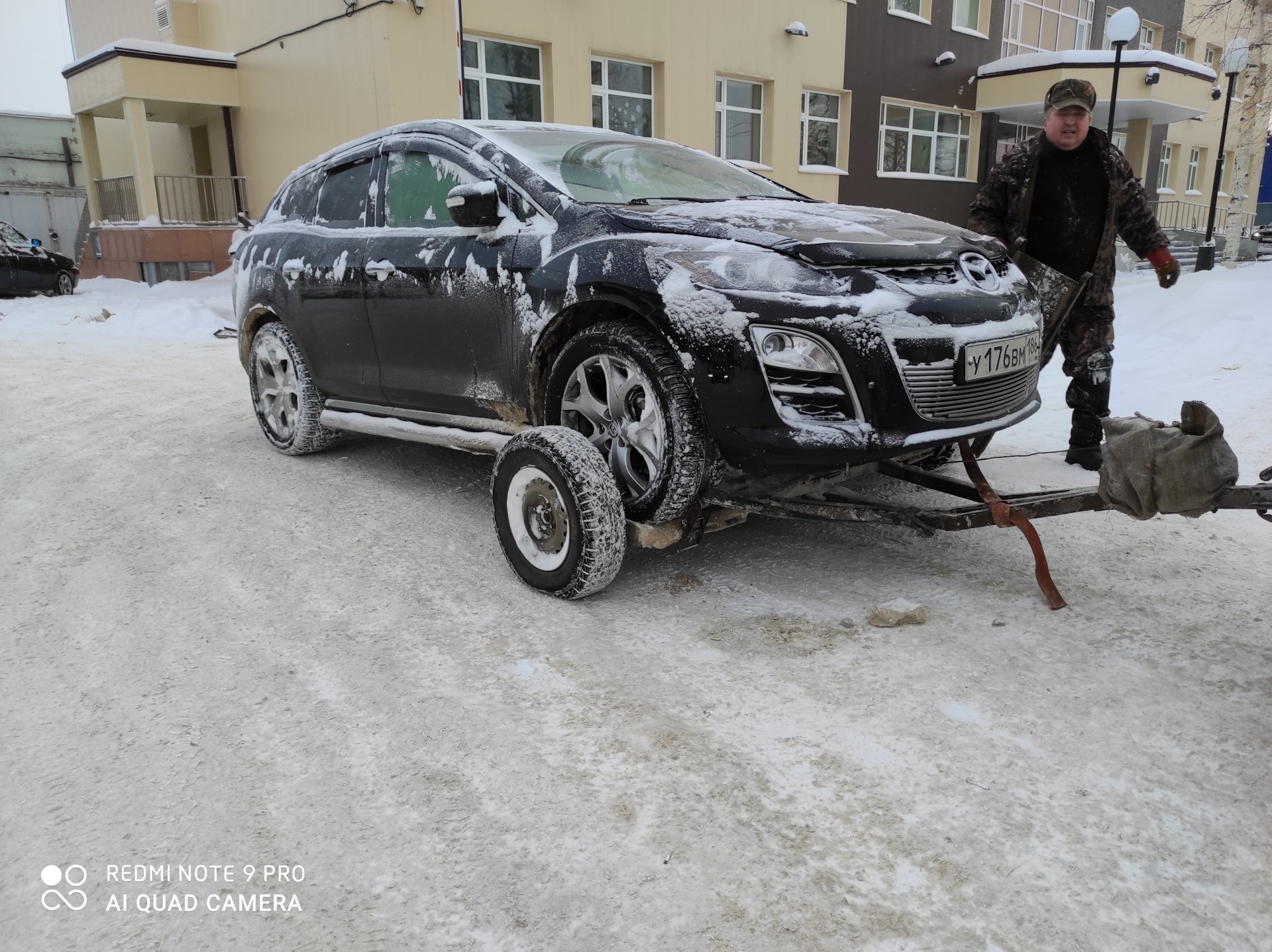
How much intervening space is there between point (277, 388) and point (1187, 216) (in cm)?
3053

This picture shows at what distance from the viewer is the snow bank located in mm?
11766

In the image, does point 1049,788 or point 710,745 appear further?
point 710,745

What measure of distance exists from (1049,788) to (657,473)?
1.52 m

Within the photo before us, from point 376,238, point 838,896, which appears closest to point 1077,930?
point 838,896

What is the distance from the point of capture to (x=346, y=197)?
15.4ft

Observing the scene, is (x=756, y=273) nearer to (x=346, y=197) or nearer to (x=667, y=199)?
(x=667, y=199)

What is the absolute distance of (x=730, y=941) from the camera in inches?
69.8

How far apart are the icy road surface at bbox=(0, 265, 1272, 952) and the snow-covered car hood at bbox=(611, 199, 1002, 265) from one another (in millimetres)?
1206

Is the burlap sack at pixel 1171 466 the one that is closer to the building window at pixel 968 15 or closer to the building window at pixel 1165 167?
the building window at pixel 968 15

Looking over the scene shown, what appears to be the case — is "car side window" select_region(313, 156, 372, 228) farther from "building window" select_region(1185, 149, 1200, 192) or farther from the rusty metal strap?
"building window" select_region(1185, 149, 1200, 192)

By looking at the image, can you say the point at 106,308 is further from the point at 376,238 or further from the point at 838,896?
the point at 838,896

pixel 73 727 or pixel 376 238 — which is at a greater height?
pixel 376 238

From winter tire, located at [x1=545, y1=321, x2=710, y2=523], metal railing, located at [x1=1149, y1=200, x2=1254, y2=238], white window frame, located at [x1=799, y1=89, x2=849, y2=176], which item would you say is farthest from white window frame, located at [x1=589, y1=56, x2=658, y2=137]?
metal railing, located at [x1=1149, y1=200, x2=1254, y2=238]

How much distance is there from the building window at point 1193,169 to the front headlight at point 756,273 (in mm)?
31370
